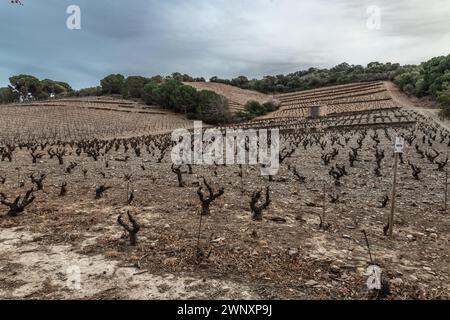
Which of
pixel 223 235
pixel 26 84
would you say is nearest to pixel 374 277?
pixel 223 235

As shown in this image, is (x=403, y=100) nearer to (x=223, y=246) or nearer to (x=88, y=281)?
(x=223, y=246)

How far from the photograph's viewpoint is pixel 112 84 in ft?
334

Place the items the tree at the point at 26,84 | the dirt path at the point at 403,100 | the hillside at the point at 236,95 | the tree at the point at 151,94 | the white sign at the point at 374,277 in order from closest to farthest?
the white sign at the point at 374,277 < the dirt path at the point at 403,100 < the tree at the point at 151,94 < the hillside at the point at 236,95 < the tree at the point at 26,84

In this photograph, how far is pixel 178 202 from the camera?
1232 cm

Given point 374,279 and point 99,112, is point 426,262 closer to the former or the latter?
point 374,279

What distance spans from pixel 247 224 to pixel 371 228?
3.39 meters

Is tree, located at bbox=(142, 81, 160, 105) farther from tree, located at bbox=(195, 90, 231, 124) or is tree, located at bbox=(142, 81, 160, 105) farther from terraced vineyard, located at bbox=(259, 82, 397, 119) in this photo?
terraced vineyard, located at bbox=(259, 82, 397, 119)

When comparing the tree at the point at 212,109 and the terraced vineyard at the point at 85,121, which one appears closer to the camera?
the terraced vineyard at the point at 85,121

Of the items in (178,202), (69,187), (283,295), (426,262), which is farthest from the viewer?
(69,187)

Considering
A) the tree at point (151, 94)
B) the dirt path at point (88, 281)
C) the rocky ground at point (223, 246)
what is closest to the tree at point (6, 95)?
→ the tree at point (151, 94)

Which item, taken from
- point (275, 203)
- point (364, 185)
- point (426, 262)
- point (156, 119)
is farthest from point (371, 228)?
point (156, 119)

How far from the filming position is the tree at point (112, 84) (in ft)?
333

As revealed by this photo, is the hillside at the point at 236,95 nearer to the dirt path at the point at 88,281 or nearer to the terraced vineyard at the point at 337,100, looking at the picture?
the terraced vineyard at the point at 337,100

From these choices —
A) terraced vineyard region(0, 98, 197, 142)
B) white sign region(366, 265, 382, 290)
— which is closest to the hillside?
terraced vineyard region(0, 98, 197, 142)
